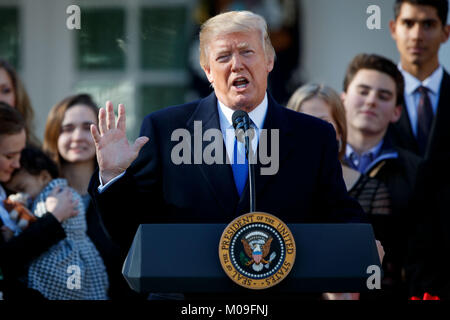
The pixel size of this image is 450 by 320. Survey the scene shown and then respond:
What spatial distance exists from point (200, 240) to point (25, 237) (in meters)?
1.40

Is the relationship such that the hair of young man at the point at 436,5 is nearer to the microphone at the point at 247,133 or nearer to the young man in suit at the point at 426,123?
the young man in suit at the point at 426,123

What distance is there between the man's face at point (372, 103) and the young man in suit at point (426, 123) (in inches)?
5.4

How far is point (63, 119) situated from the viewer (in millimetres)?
3682

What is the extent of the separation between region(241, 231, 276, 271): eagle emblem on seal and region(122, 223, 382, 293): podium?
64 millimetres

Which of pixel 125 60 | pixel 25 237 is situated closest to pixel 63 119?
pixel 25 237

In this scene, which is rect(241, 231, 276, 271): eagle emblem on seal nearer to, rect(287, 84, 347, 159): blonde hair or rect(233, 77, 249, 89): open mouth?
rect(233, 77, 249, 89): open mouth

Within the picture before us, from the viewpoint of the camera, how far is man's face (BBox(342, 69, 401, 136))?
3.56 meters

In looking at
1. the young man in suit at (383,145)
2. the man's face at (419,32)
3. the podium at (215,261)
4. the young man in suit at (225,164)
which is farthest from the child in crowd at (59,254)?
the man's face at (419,32)

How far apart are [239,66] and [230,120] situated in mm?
197

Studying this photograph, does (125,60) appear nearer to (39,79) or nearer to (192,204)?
(39,79)

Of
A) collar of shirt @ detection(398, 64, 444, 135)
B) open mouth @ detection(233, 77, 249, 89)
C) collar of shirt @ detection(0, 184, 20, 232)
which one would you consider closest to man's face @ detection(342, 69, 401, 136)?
collar of shirt @ detection(398, 64, 444, 135)

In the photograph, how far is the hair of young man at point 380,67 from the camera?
3.61 meters

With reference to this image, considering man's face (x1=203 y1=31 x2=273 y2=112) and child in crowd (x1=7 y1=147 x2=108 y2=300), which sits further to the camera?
child in crowd (x1=7 y1=147 x2=108 y2=300)

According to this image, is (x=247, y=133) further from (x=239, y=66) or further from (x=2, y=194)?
(x=2, y=194)
